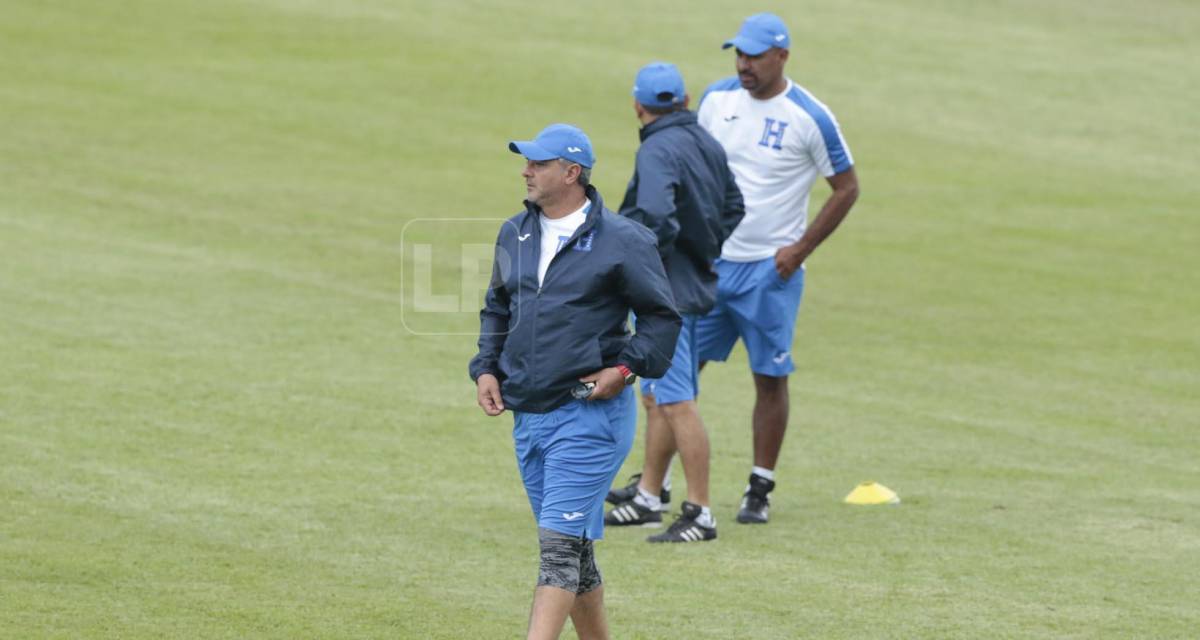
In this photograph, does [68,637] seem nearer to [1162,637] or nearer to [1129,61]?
[1162,637]

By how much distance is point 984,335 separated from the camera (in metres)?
15.6

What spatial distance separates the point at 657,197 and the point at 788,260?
1.17 m

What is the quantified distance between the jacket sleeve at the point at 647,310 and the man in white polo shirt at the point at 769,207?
313 centimetres

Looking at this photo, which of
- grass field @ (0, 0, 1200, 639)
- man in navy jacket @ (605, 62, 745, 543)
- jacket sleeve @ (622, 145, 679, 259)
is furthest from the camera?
man in navy jacket @ (605, 62, 745, 543)

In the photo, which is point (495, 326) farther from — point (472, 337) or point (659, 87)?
point (472, 337)

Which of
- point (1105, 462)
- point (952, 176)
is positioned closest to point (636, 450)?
point (1105, 462)

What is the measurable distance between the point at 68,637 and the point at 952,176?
Answer: 1628 cm

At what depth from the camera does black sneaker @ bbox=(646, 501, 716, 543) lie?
9.41m

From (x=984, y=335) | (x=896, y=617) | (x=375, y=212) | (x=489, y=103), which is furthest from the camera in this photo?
(x=489, y=103)

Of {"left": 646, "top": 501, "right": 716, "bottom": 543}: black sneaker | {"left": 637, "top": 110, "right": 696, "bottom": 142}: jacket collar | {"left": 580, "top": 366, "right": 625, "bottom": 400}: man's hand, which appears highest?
{"left": 637, "top": 110, "right": 696, "bottom": 142}: jacket collar

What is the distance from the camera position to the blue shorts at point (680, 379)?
9.56 m

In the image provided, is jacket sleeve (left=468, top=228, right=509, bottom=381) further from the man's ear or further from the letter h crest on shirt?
the letter h crest on shirt

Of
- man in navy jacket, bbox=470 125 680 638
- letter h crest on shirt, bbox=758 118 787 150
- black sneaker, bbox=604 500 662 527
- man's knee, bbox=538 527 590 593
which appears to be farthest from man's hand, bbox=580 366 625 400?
letter h crest on shirt, bbox=758 118 787 150

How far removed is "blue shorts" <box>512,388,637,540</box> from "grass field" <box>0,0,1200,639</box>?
98cm
